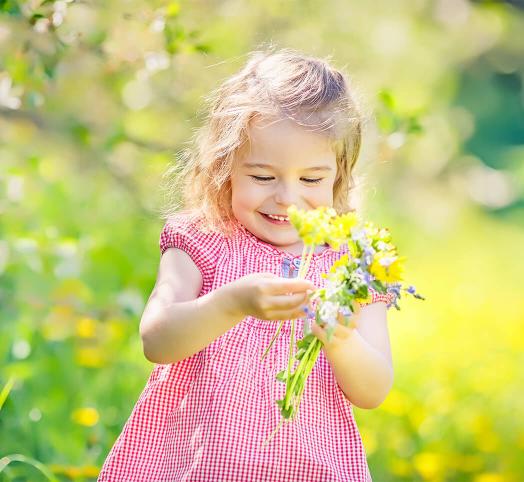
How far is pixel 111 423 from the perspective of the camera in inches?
129

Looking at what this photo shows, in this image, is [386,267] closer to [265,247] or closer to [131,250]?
[265,247]

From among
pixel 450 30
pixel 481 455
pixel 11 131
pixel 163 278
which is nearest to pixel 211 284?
pixel 163 278

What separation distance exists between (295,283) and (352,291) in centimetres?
10

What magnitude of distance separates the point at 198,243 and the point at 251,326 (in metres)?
0.21

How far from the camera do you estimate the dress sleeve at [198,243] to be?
2229 mm

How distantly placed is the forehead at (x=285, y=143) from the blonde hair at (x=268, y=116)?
2cm

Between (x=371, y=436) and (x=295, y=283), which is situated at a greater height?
(x=295, y=283)

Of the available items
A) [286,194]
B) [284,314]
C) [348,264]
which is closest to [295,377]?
[284,314]

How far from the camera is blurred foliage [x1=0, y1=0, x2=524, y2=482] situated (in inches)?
128

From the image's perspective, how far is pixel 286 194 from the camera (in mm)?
2150

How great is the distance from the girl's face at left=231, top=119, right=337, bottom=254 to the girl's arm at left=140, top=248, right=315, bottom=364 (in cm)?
17

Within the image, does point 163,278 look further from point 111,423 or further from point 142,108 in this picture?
point 142,108

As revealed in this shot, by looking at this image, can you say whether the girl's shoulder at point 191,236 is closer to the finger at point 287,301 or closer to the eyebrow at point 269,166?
the eyebrow at point 269,166

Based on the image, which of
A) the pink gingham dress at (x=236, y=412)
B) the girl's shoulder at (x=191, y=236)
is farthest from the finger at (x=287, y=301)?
the girl's shoulder at (x=191, y=236)
